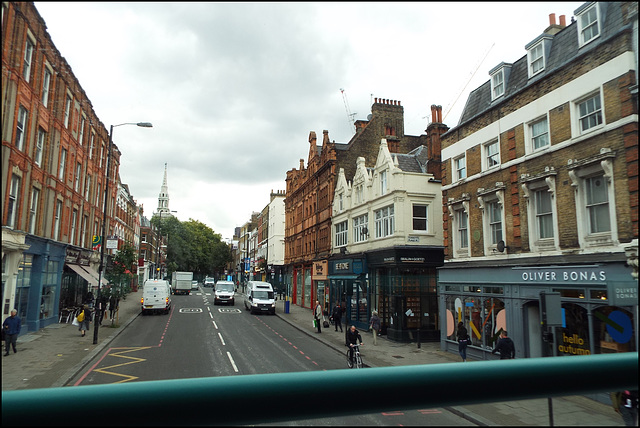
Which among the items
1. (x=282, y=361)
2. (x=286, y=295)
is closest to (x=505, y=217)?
(x=282, y=361)

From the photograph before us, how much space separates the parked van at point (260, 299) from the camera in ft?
120

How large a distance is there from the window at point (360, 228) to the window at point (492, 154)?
14560mm

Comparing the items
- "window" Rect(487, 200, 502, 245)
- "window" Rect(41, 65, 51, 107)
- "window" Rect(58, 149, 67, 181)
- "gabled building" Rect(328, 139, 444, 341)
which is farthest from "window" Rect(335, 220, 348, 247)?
"window" Rect(41, 65, 51, 107)

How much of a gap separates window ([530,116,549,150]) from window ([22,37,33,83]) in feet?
46.7

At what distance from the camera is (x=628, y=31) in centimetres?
171

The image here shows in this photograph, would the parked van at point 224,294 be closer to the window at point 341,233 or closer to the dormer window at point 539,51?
the window at point 341,233

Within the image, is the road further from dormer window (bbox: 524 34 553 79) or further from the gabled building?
dormer window (bbox: 524 34 553 79)

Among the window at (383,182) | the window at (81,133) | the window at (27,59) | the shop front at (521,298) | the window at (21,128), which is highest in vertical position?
the window at (383,182)

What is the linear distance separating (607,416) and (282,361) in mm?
14498

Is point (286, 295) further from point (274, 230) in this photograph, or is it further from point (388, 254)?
point (388, 254)

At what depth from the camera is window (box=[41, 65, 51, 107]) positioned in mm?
1724

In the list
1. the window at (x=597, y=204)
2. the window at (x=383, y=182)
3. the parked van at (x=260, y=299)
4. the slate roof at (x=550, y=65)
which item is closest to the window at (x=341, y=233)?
the window at (x=383, y=182)

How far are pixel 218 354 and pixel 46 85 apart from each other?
53.2ft

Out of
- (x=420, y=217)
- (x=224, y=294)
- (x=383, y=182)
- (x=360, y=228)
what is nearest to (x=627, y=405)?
(x=420, y=217)
